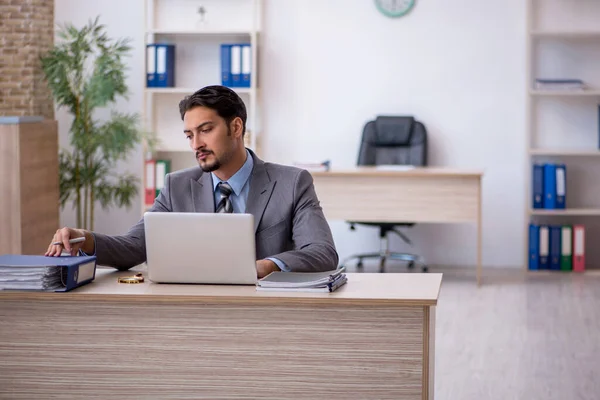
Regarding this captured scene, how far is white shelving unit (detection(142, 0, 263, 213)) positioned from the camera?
7602 mm

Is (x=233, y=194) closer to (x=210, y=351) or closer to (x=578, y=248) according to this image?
(x=210, y=351)

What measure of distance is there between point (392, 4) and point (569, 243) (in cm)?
227

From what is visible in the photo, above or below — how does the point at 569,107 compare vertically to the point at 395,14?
below

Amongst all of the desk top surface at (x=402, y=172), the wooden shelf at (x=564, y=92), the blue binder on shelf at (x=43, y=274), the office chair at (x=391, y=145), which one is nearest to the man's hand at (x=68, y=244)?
the blue binder on shelf at (x=43, y=274)

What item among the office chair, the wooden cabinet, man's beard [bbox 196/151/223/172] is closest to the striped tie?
man's beard [bbox 196/151/223/172]

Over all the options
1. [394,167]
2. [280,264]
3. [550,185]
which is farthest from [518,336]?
[280,264]

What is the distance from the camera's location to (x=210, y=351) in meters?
2.64

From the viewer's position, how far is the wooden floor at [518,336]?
4.24m

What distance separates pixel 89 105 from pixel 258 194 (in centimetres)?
410

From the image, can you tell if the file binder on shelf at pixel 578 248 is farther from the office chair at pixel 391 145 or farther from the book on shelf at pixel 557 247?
the office chair at pixel 391 145

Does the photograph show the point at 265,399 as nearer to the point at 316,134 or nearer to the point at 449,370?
the point at 449,370

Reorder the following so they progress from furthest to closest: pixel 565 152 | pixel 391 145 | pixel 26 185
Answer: pixel 391 145
pixel 565 152
pixel 26 185

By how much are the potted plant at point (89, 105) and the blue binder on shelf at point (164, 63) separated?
27cm

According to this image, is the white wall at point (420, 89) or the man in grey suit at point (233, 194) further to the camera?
the white wall at point (420, 89)
